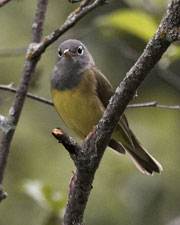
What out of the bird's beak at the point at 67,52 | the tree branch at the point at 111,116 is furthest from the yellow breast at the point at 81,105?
the tree branch at the point at 111,116

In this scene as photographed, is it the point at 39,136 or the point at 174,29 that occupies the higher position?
the point at 174,29

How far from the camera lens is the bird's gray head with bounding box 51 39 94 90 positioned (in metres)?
4.96

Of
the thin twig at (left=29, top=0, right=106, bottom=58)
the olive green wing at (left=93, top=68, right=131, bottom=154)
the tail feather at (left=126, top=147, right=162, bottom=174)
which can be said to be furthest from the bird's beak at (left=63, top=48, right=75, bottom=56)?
the tail feather at (left=126, top=147, right=162, bottom=174)

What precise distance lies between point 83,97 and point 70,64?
23.4 inches

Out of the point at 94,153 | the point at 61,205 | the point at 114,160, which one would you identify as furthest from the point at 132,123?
the point at 94,153

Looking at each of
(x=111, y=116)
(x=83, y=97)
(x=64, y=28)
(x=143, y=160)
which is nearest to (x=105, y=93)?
(x=83, y=97)

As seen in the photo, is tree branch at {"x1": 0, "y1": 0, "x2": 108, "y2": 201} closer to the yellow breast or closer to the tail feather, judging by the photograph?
the yellow breast

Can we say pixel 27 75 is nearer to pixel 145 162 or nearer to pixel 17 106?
pixel 17 106

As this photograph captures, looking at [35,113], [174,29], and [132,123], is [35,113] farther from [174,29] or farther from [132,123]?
[174,29]

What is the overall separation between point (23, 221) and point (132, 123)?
2.04 m

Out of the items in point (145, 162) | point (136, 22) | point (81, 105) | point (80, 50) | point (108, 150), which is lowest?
point (108, 150)

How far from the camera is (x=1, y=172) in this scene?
398 cm

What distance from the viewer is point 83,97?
4727 mm

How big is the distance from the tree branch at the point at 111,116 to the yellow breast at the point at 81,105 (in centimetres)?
138
